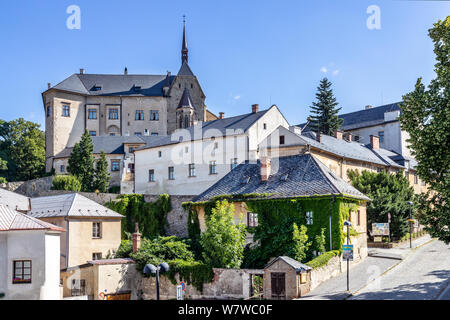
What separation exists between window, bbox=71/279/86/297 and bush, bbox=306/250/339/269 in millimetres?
15677

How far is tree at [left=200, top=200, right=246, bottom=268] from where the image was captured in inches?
1298

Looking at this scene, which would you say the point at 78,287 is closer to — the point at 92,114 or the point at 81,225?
the point at 81,225

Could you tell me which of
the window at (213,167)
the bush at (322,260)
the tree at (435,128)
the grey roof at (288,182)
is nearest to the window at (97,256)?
the grey roof at (288,182)

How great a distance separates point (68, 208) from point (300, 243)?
→ 1850cm

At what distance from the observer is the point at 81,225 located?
38.8m

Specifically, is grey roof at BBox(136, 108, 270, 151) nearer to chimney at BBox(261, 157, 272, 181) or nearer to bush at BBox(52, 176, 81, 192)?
bush at BBox(52, 176, 81, 192)

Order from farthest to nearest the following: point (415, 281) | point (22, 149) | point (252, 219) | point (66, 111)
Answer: point (66, 111), point (22, 149), point (252, 219), point (415, 281)

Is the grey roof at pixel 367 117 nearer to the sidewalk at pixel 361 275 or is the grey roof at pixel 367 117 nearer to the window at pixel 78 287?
the sidewalk at pixel 361 275

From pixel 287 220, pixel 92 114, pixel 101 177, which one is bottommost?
pixel 287 220

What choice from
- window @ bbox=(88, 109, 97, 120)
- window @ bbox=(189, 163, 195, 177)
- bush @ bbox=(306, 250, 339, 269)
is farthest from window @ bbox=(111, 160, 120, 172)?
bush @ bbox=(306, 250, 339, 269)

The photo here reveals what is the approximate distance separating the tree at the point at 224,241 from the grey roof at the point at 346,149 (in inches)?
638

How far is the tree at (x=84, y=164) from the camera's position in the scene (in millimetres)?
59375

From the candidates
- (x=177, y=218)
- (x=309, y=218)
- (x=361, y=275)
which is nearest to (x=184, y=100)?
(x=177, y=218)
